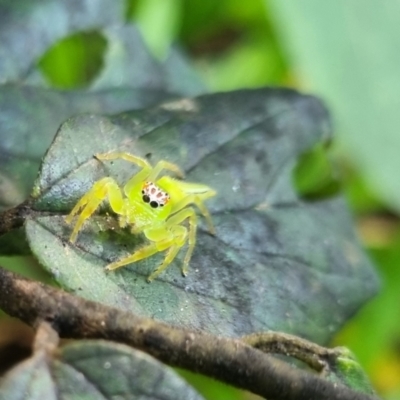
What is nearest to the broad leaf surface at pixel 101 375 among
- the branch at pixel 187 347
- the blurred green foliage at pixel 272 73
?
the branch at pixel 187 347

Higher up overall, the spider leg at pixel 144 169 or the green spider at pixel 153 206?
the spider leg at pixel 144 169

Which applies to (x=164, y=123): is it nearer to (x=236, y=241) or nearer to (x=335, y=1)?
(x=236, y=241)


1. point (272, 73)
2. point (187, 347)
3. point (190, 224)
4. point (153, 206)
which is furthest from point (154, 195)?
point (272, 73)

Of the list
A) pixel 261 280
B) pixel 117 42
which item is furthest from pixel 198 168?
pixel 117 42

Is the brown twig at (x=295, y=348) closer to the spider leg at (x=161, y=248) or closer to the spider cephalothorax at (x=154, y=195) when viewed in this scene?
the spider leg at (x=161, y=248)

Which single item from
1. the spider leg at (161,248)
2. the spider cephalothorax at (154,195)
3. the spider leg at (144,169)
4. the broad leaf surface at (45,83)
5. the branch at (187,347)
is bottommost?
the branch at (187,347)

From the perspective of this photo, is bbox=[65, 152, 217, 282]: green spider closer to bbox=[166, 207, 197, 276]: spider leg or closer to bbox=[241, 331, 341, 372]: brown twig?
bbox=[166, 207, 197, 276]: spider leg

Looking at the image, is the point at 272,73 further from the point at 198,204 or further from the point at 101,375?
the point at 101,375
